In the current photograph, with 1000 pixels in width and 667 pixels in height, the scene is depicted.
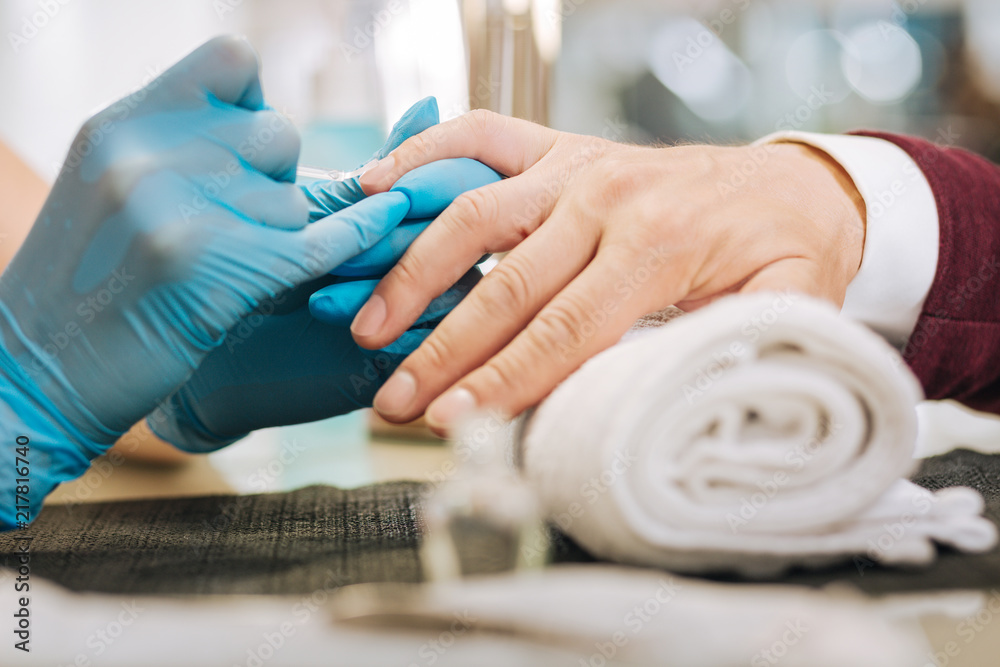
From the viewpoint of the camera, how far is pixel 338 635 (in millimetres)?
296

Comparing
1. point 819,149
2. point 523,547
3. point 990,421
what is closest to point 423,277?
point 523,547

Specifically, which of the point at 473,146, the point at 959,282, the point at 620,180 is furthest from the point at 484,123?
the point at 959,282

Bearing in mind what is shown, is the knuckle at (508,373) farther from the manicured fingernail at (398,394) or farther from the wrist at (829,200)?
the wrist at (829,200)

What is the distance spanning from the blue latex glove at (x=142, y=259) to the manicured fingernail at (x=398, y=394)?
4.3 inches

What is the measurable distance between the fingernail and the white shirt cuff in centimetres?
44

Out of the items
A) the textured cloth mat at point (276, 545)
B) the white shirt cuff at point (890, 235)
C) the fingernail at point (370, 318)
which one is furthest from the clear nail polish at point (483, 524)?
the white shirt cuff at point (890, 235)

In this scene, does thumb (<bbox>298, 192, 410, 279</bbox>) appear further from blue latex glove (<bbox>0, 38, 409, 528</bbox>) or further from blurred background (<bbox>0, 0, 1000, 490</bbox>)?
blurred background (<bbox>0, 0, 1000, 490</bbox>)

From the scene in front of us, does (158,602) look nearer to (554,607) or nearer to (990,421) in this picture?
(554,607)

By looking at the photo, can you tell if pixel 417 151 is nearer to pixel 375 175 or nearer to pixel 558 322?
pixel 375 175

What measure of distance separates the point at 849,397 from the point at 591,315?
7.4 inches

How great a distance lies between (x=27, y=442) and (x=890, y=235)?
73cm

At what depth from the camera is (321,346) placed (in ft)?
2.04

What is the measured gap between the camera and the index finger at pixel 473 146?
0.60m

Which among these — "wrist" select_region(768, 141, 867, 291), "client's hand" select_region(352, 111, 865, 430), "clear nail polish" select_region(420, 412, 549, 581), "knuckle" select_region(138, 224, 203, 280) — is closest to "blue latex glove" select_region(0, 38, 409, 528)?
"knuckle" select_region(138, 224, 203, 280)
